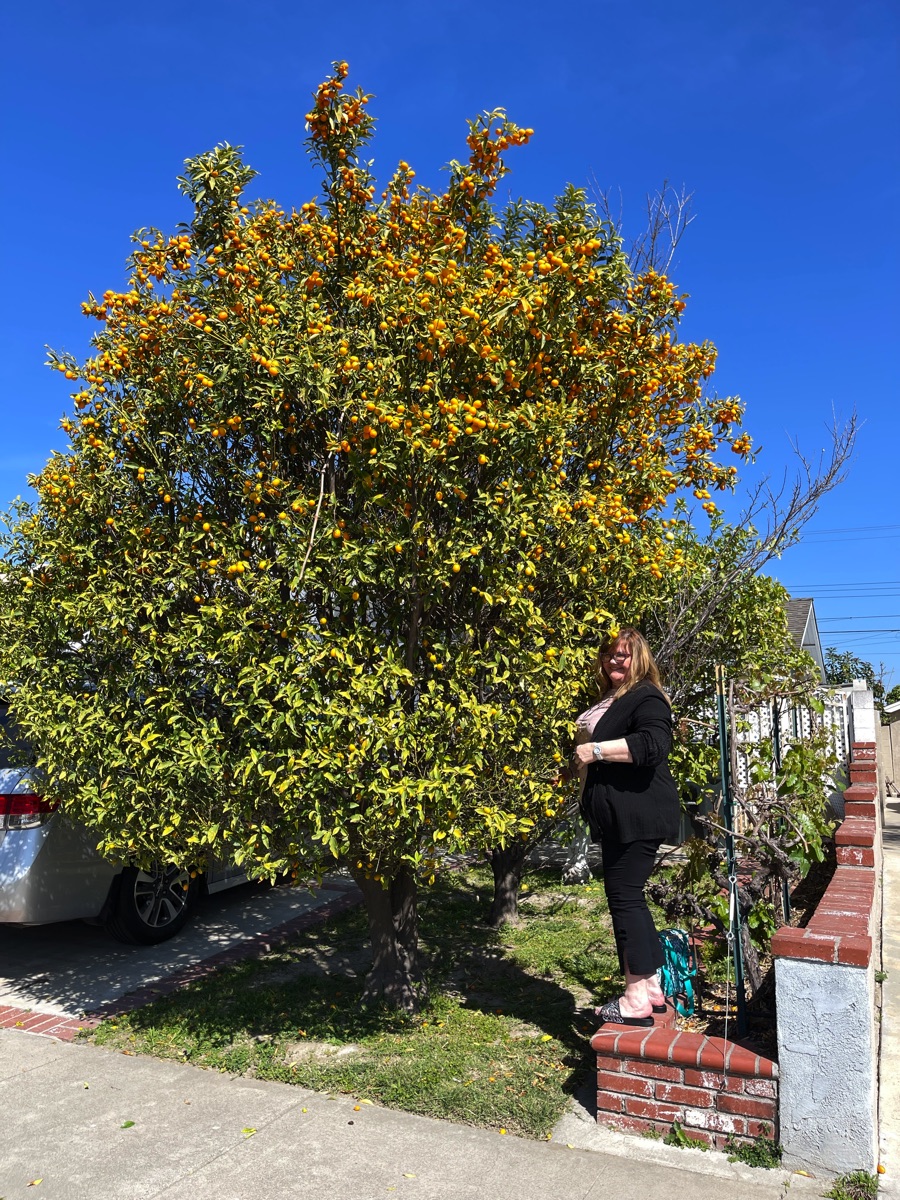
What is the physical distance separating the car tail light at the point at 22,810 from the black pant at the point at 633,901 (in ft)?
10.9

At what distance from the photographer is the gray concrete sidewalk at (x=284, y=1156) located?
3133 mm

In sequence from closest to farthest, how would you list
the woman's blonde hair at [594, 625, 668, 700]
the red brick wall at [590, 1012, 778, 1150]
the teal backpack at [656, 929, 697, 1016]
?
the red brick wall at [590, 1012, 778, 1150]
the woman's blonde hair at [594, 625, 668, 700]
the teal backpack at [656, 929, 697, 1016]

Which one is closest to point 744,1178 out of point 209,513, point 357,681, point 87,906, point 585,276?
point 357,681

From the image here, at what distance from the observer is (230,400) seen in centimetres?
402

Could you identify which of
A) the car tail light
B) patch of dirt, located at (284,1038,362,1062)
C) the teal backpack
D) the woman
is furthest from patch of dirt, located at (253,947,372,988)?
the woman

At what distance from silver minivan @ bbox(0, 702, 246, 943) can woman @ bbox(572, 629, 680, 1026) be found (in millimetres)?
2673

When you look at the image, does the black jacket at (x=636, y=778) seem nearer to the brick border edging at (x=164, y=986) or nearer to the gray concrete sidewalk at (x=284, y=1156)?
the gray concrete sidewalk at (x=284, y=1156)

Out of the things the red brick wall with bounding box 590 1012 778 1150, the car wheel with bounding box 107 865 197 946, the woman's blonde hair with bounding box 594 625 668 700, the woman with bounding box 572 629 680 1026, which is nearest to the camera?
the red brick wall with bounding box 590 1012 778 1150

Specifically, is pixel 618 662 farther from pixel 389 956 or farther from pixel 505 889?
pixel 505 889

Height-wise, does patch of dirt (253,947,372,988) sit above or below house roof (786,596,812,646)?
below

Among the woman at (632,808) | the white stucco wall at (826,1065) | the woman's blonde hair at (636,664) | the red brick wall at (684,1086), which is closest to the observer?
the white stucco wall at (826,1065)

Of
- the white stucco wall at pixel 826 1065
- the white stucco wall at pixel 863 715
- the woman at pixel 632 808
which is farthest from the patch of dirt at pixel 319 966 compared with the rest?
the white stucco wall at pixel 863 715

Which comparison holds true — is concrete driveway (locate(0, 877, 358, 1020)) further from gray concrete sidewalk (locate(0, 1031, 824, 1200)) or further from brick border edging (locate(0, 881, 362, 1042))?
gray concrete sidewalk (locate(0, 1031, 824, 1200))

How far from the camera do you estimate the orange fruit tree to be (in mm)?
3779
